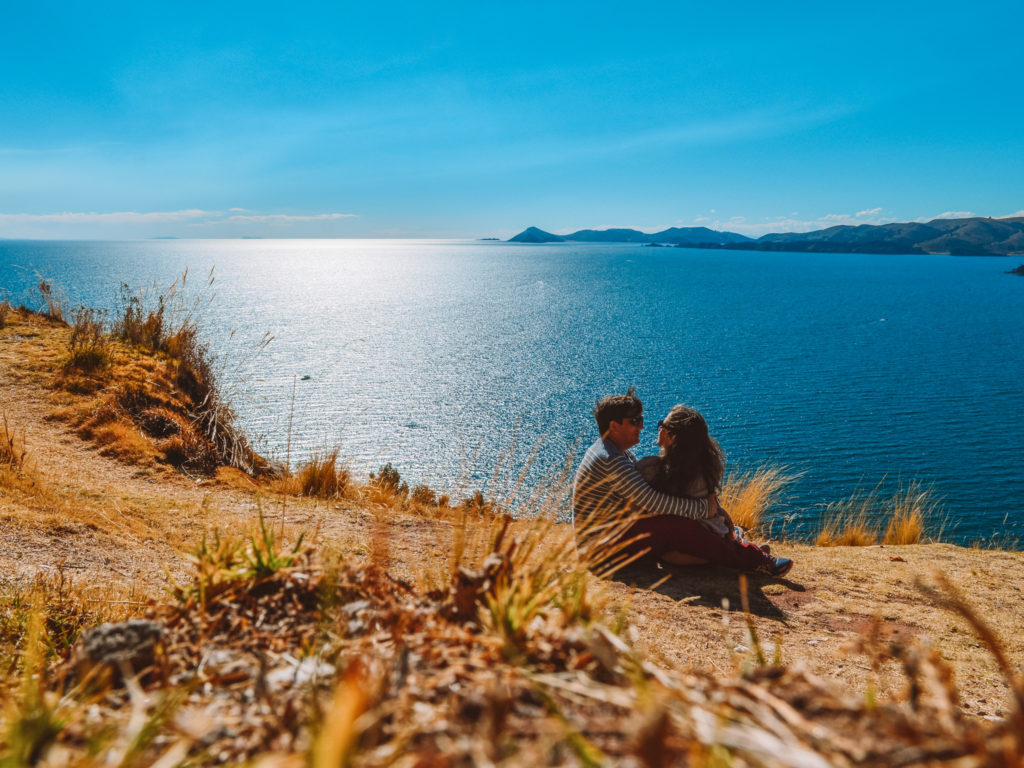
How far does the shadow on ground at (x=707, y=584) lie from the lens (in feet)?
15.5

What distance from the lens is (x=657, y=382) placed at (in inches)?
1168

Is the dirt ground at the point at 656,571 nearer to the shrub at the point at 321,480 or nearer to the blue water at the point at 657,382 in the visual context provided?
the shrub at the point at 321,480

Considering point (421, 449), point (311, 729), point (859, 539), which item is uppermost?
point (311, 729)

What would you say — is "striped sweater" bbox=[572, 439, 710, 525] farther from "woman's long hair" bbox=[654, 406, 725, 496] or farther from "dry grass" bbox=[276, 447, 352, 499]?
"dry grass" bbox=[276, 447, 352, 499]

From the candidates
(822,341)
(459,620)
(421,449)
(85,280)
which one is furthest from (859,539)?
(85,280)

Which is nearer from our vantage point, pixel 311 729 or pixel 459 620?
pixel 311 729

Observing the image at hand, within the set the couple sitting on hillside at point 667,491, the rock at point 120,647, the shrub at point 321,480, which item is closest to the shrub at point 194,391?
the shrub at point 321,480

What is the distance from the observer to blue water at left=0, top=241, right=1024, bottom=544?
18.8 m

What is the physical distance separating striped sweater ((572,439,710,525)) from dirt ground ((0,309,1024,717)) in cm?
58

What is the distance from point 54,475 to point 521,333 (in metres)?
39.8

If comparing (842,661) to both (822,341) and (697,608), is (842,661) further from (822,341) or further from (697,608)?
(822,341)

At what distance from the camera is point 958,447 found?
20688 mm

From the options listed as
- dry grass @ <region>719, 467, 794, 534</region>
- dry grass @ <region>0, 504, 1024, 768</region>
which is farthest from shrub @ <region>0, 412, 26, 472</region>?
dry grass @ <region>719, 467, 794, 534</region>

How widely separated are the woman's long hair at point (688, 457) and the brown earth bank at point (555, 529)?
0.76 meters
